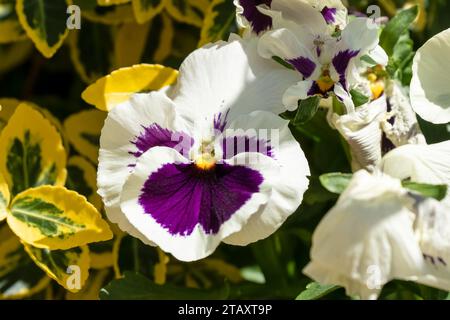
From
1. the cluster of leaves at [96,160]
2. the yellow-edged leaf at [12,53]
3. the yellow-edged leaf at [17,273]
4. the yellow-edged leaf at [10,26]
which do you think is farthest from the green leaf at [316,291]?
the yellow-edged leaf at [12,53]

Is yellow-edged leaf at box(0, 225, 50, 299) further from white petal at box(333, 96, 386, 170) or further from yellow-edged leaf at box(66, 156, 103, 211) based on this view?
white petal at box(333, 96, 386, 170)

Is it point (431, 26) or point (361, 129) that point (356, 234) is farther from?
point (431, 26)

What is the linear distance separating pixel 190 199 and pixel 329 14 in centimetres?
22

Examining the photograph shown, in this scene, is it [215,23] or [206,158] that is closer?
[206,158]

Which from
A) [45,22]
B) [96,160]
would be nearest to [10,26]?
[45,22]

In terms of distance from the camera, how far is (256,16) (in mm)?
818

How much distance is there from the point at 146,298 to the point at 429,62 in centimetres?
37

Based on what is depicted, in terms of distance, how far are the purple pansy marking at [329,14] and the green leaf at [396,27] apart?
69 mm

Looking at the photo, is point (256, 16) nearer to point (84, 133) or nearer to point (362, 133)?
point (362, 133)

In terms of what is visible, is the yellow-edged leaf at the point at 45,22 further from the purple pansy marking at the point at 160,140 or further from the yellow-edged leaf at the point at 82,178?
the purple pansy marking at the point at 160,140

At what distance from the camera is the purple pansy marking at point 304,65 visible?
2.55 feet

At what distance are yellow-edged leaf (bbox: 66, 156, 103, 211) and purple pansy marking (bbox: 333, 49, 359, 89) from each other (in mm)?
328

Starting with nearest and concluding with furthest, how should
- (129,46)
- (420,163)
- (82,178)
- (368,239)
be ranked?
(368,239) < (420,163) < (82,178) < (129,46)
